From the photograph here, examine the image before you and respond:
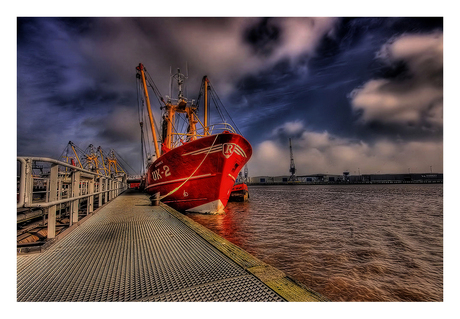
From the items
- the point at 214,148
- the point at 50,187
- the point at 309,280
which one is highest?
the point at 214,148

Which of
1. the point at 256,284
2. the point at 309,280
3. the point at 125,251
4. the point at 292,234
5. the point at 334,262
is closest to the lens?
the point at 256,284

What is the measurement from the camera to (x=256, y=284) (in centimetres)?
209

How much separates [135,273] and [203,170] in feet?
28.3

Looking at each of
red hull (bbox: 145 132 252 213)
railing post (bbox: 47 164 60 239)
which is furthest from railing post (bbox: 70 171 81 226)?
red hull (bbox: 145 132 252 213)

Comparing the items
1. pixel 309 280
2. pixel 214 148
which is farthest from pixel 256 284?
pixel 214 148

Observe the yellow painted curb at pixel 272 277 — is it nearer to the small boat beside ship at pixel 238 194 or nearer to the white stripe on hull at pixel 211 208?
the white stripe on hull at pixel 211 208

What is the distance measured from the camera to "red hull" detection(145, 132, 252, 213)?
412 inches

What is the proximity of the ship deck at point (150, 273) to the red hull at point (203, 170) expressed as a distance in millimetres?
7072

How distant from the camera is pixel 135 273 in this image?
2346 millimetres

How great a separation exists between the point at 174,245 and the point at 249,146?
9.22 meters

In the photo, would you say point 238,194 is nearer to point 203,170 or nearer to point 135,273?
point 203,170

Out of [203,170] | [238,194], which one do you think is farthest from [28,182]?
[238,194]

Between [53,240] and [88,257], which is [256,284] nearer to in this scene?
[88,257]

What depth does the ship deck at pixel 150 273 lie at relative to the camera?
6.39 ft
